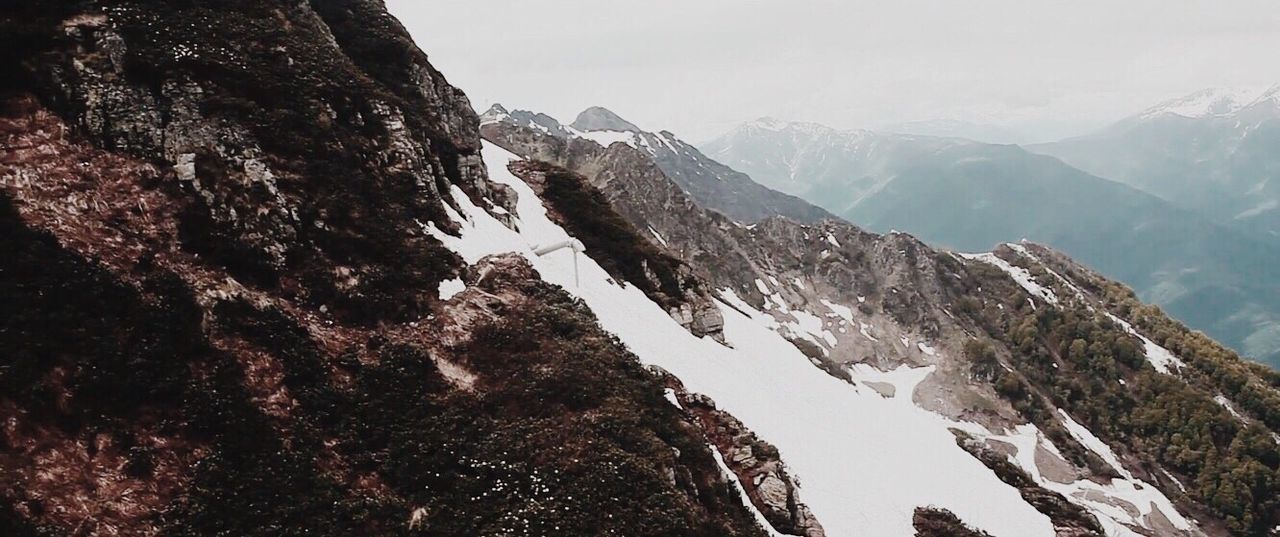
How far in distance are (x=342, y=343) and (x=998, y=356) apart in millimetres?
126142

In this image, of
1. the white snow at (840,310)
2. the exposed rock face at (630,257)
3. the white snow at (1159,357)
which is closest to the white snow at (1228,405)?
the white snow at (1159,357)

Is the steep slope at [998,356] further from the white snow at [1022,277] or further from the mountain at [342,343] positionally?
the mountain at [342,343]

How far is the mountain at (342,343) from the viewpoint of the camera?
1553 centimetres

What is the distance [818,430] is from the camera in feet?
112

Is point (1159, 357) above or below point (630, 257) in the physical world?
above

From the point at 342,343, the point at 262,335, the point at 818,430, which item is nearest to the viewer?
the point at 262,335

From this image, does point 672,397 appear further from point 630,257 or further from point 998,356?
point 998,356

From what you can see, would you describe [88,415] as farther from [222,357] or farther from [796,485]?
[796,485]

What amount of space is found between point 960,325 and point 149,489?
447 ft

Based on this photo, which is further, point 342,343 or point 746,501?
point 746,501

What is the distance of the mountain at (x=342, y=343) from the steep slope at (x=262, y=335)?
0.08 m

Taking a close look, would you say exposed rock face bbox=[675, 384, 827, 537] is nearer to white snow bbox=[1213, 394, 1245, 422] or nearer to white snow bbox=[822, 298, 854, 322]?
white snow bbox=[822, 298, 854, 322]

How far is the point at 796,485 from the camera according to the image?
27453 millimetres

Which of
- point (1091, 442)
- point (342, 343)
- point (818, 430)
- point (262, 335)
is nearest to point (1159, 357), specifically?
point (1091, 442)
